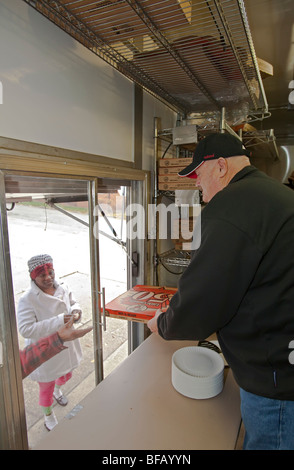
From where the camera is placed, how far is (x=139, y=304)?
6.19ft

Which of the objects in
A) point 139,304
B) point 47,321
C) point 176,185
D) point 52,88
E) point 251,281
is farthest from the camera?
point 176,185

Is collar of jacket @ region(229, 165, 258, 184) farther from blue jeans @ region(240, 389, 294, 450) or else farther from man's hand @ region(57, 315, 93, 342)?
man's hand @ region(57, 315, 93, 342)

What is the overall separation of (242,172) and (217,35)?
2.83ft

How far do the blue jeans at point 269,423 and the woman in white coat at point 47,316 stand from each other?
1.31m

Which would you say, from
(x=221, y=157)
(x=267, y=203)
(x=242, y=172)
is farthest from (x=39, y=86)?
(x=267, y=203)

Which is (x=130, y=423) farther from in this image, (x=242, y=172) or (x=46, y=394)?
(x=46, y=394)

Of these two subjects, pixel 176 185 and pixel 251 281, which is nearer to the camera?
pixel 251 281

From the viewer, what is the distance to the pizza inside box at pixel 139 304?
1.74 metres

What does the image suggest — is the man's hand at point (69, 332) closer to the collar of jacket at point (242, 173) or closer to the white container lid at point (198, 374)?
the white container lid at point (198, 374)

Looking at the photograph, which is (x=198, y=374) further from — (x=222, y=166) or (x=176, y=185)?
(x=176, y=185)

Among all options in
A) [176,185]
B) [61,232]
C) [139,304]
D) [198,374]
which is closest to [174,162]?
[176,185]

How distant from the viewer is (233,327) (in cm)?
90

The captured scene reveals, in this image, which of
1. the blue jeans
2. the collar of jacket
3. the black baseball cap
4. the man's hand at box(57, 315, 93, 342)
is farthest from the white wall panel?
the blue jeans

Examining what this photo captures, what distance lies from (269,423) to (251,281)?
468mm
